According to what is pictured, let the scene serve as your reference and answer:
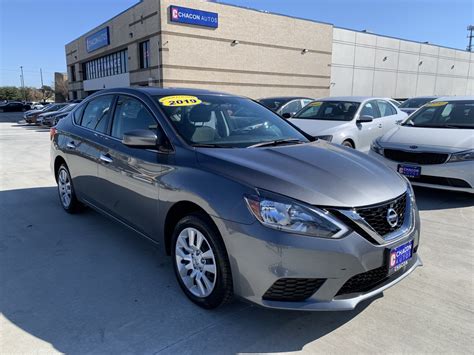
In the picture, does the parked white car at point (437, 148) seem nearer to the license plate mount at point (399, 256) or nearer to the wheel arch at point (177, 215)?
the license plate mount at point (399, 256)

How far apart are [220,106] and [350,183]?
1692 millimetres

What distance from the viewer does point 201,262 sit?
2.75 m

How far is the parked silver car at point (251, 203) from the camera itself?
7.47 ft

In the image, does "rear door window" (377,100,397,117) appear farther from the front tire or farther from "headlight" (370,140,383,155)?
the front tire

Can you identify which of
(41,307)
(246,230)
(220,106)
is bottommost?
(41,307)

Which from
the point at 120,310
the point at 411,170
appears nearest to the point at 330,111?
the point at 411,170

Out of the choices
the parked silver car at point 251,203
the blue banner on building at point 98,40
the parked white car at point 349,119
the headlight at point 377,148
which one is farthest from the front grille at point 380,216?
the blue banner on building at point 98,40

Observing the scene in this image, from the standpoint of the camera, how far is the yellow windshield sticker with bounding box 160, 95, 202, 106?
346 cm

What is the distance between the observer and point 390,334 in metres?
2.53

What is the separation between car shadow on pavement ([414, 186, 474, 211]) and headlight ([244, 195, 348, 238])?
3.63 meters

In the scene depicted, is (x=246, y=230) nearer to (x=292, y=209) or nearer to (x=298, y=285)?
(x=292, y=209)

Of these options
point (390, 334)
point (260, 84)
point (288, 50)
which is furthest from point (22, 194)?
point (288, 50)

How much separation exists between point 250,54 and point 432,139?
23.7 meters

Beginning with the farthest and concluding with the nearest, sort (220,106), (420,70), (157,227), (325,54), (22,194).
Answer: (420,70)
(325,54)
(22,194)
(220,106)
(157,227)
